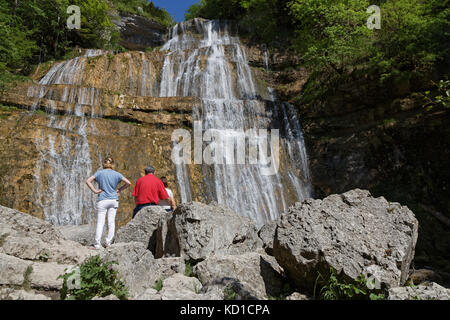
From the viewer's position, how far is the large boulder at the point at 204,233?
3.95 meters

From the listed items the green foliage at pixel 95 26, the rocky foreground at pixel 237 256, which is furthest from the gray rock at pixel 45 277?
the green foliage at pixel 95 26

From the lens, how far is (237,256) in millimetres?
3824

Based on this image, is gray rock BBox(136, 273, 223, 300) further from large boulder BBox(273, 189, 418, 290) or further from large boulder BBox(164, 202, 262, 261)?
large boulder BBox(273, 189, 418, 290)

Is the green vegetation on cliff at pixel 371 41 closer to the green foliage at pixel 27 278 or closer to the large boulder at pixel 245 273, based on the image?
the large boulder at pixel 245 273

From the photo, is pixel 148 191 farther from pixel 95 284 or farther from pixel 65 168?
pixel 65 168

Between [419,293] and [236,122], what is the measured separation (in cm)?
1025

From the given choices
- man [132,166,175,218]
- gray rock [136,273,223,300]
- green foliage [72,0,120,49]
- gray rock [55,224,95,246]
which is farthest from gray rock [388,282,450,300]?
green foliage [72,0,120,49]

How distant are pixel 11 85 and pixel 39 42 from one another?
12.2 meters

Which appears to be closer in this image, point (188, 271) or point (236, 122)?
point (188, 271)

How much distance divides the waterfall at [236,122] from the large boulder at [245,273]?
6.23 m

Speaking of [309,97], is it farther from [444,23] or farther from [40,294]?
[40,294]

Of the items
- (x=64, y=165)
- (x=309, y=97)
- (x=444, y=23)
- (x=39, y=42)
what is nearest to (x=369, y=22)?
(x=444, y=23)

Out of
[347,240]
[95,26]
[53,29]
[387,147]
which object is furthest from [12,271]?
[95,26]

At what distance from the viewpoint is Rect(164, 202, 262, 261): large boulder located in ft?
13.0
